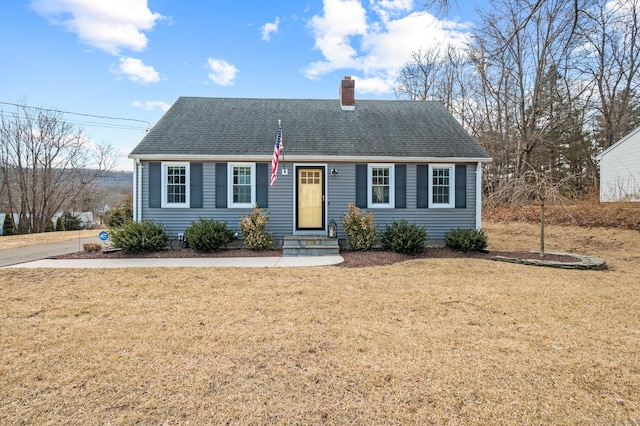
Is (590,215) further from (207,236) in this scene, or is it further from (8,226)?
(8,226)

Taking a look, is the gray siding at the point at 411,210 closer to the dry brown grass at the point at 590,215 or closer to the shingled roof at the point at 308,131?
the shingled roof at the point at 308,131

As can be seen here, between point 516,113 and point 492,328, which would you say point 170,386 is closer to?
point 492,328

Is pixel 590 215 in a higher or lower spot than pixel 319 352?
higher

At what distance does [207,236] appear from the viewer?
31.5 feet

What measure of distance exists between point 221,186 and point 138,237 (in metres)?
2.80

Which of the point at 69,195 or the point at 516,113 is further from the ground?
the point at 516,113

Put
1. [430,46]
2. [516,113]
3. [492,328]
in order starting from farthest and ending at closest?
[430,46] → [516,113] → [492,328]

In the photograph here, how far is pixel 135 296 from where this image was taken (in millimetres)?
5438

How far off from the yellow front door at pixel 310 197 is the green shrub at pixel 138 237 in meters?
4.33

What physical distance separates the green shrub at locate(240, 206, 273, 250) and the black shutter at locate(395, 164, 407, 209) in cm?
431

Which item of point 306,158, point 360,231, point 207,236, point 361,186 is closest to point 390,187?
point 361,186

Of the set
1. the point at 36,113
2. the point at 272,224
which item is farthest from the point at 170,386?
the point at 36,113

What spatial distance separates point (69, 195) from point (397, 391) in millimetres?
32501

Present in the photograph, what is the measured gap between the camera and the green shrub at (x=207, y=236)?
31.6ft
